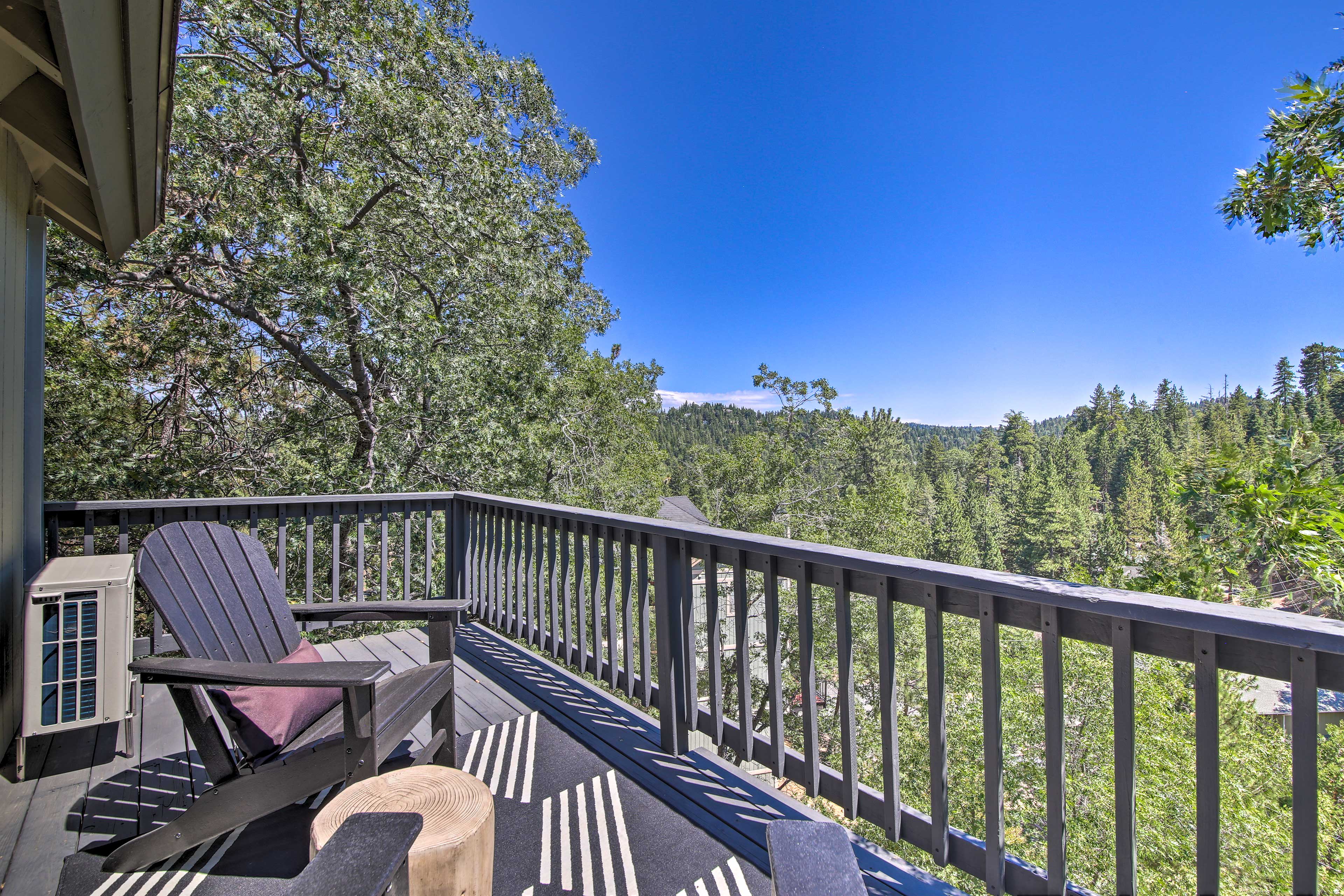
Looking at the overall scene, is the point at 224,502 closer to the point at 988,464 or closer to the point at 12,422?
the point at 12,422

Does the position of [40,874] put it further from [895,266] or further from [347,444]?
[895,266]

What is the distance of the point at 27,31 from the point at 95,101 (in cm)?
23

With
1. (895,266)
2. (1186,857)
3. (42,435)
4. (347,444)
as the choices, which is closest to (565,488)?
(347,444)

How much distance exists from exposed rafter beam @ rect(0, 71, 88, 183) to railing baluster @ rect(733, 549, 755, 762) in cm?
305

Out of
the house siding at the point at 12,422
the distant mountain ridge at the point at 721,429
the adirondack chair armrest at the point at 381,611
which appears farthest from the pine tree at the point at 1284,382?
the house siding at the point at 12,422

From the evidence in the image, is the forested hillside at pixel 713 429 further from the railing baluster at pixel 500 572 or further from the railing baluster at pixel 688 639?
the railing baluster at pixel 688 639

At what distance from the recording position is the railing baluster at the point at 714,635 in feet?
7.14

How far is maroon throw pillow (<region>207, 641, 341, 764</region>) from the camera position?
1776 millimetres

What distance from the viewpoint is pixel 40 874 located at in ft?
5.67

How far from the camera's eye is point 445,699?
2230 mm

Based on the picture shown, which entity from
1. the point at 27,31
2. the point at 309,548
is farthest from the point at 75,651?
the point at 27,31

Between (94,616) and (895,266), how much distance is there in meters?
36.1

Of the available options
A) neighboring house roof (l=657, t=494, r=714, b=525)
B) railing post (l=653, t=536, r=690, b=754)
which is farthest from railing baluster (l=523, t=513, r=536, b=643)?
neighboring house roof (l=657, t=494, r=714, b=525)

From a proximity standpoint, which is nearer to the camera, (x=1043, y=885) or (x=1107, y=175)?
(x=1043, y=885)
